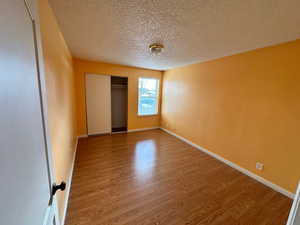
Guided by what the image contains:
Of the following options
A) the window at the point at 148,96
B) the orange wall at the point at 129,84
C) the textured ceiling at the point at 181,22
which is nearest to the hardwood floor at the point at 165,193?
the orange wall at the point at 129,84

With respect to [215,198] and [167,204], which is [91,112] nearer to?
[167,204]

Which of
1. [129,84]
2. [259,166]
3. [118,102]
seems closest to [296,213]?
[259,166]

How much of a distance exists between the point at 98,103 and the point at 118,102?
91 centimetres

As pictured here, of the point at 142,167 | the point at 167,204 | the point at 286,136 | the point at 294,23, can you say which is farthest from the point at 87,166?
the point at 294,23

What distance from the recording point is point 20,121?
42cm

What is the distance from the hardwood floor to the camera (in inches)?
59.1

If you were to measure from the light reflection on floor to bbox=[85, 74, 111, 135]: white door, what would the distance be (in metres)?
1.50

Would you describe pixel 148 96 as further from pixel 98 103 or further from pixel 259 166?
pixel 259 166

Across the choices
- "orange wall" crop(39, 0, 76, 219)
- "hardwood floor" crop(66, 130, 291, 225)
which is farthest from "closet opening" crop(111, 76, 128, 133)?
"orange wall" crop(39, 0, 76, 219)

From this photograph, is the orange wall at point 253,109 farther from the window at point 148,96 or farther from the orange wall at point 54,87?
the orange wall at point 54,87

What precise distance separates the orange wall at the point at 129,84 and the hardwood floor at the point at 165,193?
4.65 feet

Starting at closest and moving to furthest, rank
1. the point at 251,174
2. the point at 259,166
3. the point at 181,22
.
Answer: the point at 181,22, the point at 259,166, the point at 251,174

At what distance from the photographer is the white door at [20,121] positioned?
1.13 feet

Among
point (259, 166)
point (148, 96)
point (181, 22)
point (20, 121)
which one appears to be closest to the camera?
point (20, 121)
